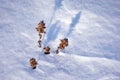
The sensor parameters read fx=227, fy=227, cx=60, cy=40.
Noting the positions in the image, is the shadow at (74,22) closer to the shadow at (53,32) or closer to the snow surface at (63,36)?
the snow surface at (63,36)

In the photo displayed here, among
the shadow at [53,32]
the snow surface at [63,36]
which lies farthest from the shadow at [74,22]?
the shadow at [53,32]

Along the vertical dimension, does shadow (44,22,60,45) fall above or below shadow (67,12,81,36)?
below

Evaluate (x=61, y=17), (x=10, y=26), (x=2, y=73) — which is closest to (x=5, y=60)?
(x=2, y=73)

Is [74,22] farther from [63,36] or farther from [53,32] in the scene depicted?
[53,32]

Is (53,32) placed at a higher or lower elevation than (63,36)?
higher

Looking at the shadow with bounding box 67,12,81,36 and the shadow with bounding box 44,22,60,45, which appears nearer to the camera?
the shadow with bounding box 44,22,60,45

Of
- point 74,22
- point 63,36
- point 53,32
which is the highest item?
point 74,22

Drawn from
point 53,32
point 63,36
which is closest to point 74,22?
point 63,36

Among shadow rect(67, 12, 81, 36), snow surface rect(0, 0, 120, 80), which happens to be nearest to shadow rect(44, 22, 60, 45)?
snow surface rect(0, 0, 120, 80)

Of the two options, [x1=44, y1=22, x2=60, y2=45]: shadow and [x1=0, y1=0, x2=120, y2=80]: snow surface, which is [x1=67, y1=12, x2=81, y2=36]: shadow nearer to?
[x1=0, y1=0, x2=120, y2=80]: snow surface
